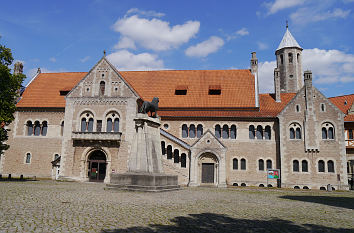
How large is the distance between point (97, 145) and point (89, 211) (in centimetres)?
2262

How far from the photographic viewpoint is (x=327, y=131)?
31.6 metres

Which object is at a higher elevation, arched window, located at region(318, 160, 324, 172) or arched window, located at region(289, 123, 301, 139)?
arched window, located at region(289, 123, 301, 139)

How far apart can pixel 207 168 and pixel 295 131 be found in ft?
36.1

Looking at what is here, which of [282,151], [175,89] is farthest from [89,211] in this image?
[175,89]

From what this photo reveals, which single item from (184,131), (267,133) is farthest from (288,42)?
(184,131)

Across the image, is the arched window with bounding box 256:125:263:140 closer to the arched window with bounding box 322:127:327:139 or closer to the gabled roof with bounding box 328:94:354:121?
the arched window with bounding box 322:127:327:139

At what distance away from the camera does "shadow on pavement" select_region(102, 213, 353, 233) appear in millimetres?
7430

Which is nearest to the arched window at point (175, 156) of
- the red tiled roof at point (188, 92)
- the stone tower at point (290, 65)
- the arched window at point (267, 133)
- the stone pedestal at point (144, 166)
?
the red tiled roof at point (188, 92)

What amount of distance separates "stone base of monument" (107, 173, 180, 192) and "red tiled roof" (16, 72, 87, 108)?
2103 cm

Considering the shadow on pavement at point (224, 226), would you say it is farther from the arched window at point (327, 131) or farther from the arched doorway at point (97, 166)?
the arched window at point (327, 131)

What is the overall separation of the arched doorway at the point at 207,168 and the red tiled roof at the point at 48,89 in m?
18.8

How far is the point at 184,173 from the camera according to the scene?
1189 inches

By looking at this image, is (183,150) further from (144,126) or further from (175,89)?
(144,126)

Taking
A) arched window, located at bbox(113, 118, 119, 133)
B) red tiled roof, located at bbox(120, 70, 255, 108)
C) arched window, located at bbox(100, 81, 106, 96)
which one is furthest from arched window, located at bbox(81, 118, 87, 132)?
red tiled roof, located at bbox(120, 70, 255, 108)
